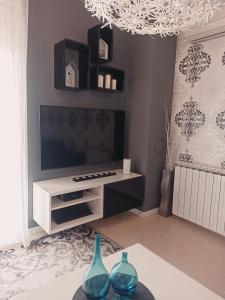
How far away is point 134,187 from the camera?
2.79 m

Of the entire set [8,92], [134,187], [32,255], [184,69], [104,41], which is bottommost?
[32,255]

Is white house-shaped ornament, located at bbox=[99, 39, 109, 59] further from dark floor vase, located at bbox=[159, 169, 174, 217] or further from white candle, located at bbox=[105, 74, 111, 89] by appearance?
dark floor vase, located at bbox=[159, 169, 174, 217]

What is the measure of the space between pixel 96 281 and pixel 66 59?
6.84 feet

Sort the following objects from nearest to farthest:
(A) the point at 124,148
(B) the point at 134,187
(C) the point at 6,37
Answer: (C) the point at 6,37
(B) the point at 134,187
(A) the point at 124,148

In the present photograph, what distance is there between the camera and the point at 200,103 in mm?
2709

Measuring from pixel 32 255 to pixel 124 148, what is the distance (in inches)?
65.5

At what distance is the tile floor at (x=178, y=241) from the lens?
195 cm

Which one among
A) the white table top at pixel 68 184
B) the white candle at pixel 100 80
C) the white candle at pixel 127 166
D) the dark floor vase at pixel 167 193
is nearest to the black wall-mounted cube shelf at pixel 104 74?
the white candle at pixel 100 80

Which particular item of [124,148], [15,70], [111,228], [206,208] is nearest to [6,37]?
[15,70]

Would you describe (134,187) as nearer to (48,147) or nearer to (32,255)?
(48,147)

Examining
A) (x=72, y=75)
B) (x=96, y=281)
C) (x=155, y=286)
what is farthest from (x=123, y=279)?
(x=72, y=75)

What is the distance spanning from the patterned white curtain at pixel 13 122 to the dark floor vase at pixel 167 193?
5.40ft

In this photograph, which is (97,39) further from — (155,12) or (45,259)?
(45,259)

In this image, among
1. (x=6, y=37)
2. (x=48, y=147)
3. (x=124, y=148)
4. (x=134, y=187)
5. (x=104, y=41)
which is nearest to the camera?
(x=6, y=37)
